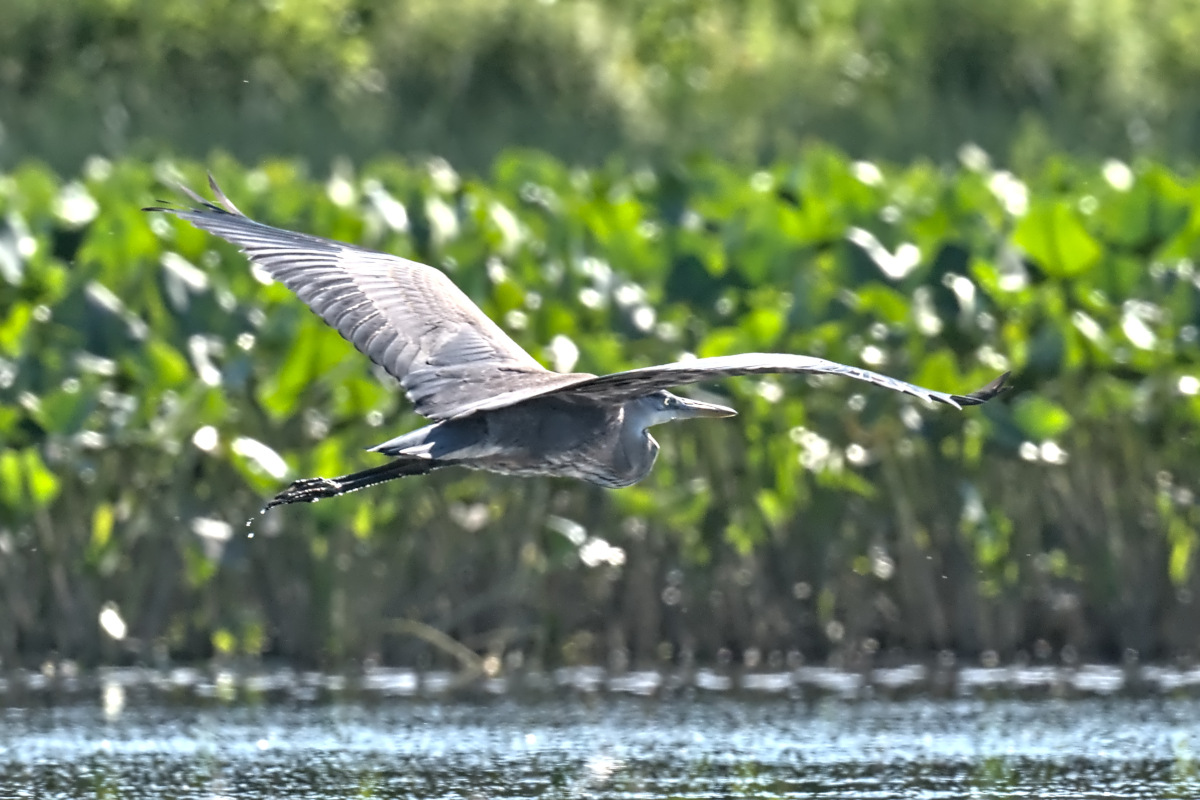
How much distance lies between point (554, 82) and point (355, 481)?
22002mm

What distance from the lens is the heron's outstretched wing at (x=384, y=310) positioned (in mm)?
6848

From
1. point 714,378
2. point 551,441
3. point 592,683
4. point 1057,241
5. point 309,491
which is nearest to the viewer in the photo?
point 714,378

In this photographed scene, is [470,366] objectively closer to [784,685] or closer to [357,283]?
[357,283]

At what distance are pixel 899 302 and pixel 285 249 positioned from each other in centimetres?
347

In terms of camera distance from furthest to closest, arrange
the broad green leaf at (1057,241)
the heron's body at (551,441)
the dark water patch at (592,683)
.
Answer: the broad green leaf at (1057,241) < the dark water patch at (592,683) < the heron's body at (551,441)

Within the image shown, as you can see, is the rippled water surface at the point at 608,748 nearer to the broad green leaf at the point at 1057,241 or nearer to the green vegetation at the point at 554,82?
the broad green leaf at the point at 1057,241

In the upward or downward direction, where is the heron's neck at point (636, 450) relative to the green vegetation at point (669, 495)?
downward

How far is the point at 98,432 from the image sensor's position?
9805 millimetres

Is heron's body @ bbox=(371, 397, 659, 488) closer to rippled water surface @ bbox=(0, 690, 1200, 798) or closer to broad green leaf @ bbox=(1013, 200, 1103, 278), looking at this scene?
rippled water surface @ bbox=(0, 690, 1200, 798)

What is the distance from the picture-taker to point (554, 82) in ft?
92.7

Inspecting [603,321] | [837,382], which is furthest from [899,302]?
[603,321]

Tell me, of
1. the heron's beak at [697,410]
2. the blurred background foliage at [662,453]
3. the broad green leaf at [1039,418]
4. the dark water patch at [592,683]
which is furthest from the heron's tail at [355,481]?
the broad green leaf at [1039,418]

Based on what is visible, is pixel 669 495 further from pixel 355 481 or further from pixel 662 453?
pixel 355 481

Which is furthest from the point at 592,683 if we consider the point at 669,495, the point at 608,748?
the point at 608,748
